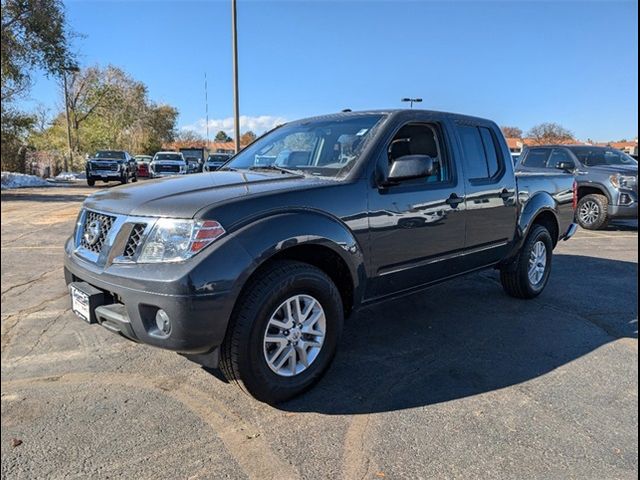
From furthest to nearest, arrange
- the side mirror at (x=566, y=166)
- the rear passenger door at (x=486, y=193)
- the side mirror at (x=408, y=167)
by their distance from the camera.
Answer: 1. the side mirror at (x=566, y=166)
2. the rear passenger door at (x=486, y=193)
3. the side mirror at (x=408, y=167)

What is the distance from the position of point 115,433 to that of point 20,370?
3.89ft

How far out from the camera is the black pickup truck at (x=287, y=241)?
8.68ft

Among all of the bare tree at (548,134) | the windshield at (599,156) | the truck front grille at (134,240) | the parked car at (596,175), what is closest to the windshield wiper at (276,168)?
the truck front grille at (134,240)

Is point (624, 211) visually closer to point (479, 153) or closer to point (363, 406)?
point (479, 153)

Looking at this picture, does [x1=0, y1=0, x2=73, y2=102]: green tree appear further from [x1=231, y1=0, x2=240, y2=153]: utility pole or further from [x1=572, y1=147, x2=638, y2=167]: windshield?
[x1=572, y1=147, x2=638, y2=167]: windshield

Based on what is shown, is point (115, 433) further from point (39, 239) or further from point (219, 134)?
point (219, 134)

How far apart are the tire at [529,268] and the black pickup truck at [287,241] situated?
73 cm

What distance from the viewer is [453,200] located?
13.4 feet

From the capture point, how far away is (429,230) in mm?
3855

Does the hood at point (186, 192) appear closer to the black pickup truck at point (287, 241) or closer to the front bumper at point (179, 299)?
the black pickup truck at point (287, 241)

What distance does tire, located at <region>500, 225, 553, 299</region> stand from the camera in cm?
514

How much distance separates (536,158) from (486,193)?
29.5 feet

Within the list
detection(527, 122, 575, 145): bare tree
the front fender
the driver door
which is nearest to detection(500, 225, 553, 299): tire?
the driver door

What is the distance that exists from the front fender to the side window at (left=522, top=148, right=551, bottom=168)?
1047 cm
